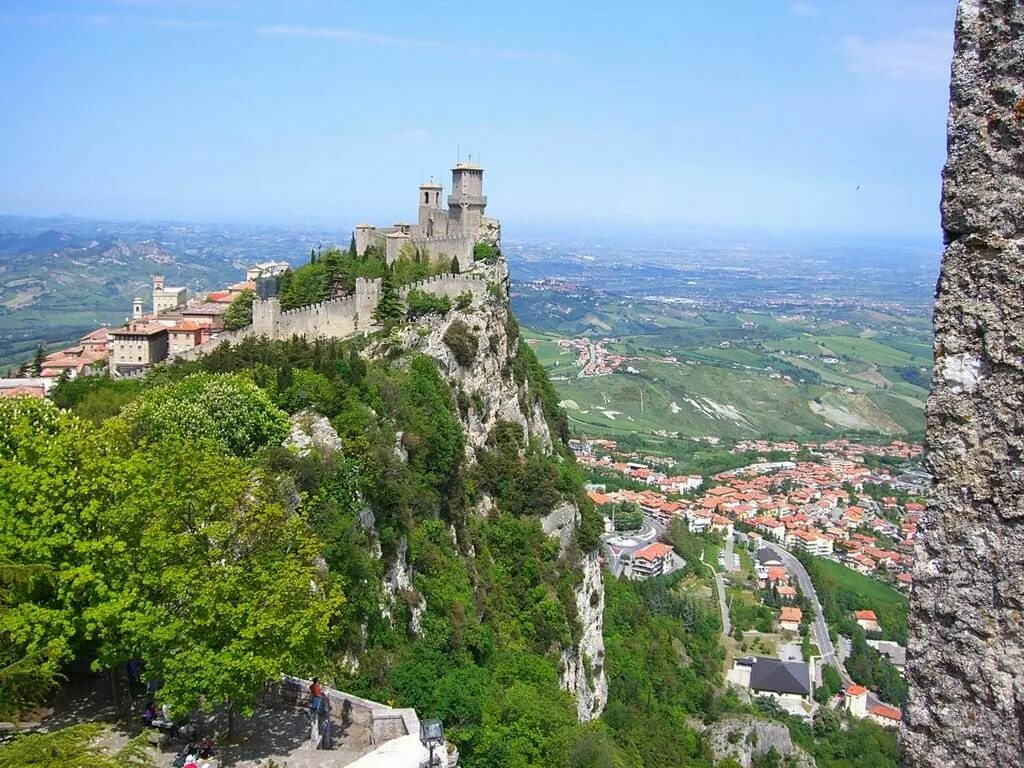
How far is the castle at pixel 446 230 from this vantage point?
4319 centimetres

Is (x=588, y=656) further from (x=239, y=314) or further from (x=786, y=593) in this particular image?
(x=786, y=593)

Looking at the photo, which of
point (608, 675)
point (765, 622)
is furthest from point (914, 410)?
point (608, 675)

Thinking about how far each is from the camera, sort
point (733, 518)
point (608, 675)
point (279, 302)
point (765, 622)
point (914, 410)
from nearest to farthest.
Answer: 1. point (279, 302)
2. point (608, 675)
3. point (765, 622)
4. point (733, 518)
5. point (914, 410)

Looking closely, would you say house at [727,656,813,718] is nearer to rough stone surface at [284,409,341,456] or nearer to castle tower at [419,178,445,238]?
castle tower at [419,178,445,238]

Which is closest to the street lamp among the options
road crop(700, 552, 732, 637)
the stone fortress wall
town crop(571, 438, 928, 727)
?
the stone fortress wall

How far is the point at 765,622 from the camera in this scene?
69000 mm

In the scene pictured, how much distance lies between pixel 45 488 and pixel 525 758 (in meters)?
13.5

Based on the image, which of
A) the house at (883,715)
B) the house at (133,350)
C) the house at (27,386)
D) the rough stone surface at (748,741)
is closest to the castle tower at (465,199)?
the house at (133,350)

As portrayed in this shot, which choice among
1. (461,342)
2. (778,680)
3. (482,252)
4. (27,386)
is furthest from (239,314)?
(778,680)

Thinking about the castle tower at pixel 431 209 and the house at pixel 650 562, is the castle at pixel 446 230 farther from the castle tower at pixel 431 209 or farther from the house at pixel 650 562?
the house at pixel 650 562

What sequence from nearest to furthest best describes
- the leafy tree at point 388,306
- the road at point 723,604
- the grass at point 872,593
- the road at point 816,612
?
the leafy tree at point 388,306, the road at point 816,612, the road at point 723,604, the grass at point 872,593

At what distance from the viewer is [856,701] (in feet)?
193

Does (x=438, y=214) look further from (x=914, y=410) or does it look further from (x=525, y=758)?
(x=914, y=410)

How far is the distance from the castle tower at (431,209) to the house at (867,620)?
50105mm
